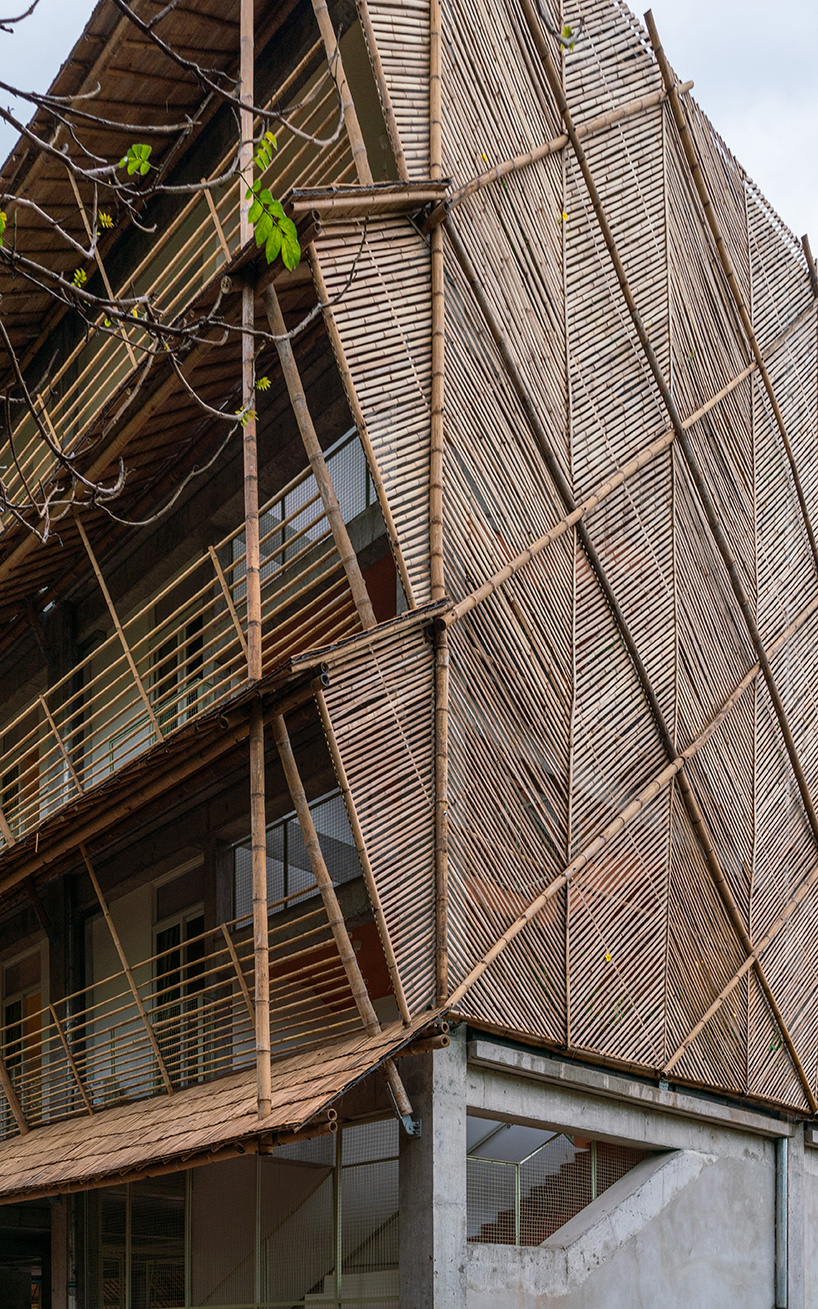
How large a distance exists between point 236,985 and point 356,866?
204 centimetres

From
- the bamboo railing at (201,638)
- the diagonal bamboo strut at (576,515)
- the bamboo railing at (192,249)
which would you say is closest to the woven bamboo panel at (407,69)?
the bamboo railing at (192,249)

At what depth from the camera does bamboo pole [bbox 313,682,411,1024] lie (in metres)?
8.98

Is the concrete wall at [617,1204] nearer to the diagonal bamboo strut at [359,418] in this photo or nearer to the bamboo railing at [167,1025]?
the bamboo railing at [167,1025]

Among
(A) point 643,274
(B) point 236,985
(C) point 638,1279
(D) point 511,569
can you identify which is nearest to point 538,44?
(A) point 643,274

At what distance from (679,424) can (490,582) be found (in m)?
3.86

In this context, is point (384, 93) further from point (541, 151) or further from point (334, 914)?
point (334, 914)

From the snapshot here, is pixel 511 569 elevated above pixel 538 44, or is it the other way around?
pixel 538 44

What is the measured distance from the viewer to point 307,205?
952cm

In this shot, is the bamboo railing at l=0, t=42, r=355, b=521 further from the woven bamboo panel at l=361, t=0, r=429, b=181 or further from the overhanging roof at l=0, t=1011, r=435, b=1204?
the overhanging roof at l=0, t=1011, r=435, b=1204

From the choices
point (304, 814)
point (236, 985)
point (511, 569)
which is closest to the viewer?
point (304, 814)

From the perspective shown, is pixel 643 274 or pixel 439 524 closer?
pixel 439 524

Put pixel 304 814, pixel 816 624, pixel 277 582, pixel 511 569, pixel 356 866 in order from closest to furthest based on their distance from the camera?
pixel 304 814 < pixel 511 569 < pixel 356 866 < pixel 277 582 < pixel 816 624

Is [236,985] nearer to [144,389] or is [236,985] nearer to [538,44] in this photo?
[144,389]

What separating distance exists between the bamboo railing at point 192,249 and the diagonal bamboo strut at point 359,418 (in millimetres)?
769
